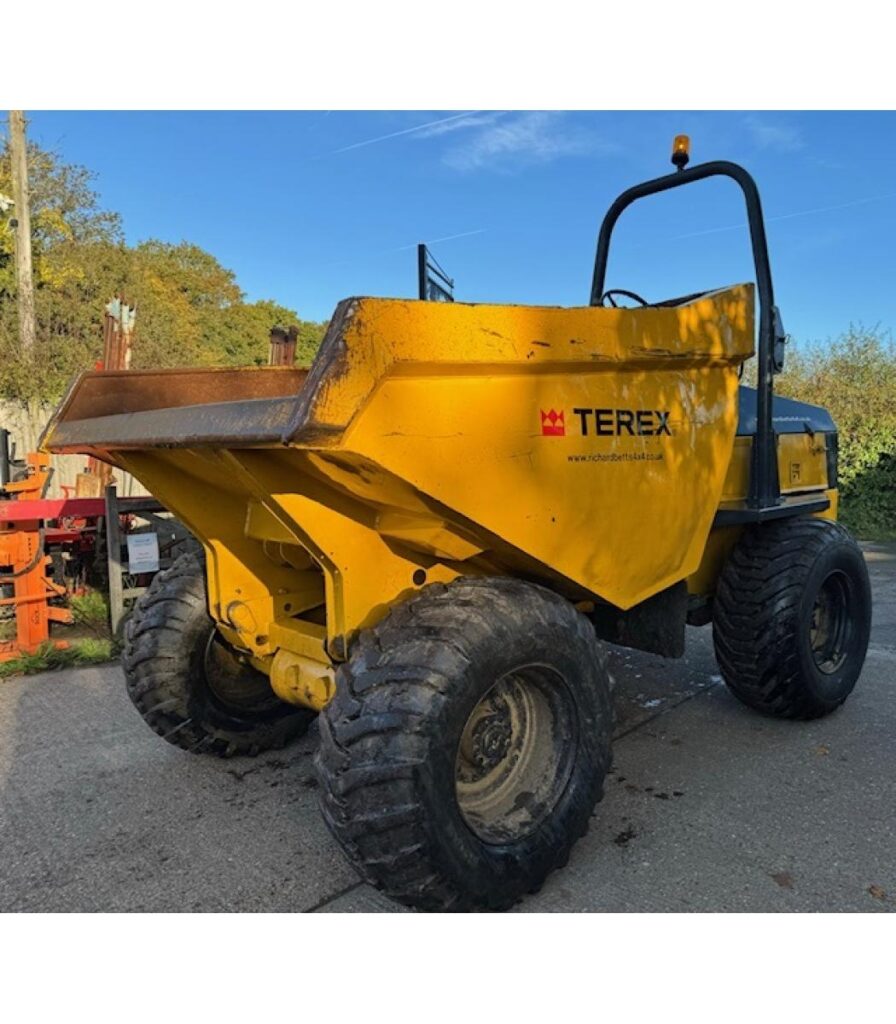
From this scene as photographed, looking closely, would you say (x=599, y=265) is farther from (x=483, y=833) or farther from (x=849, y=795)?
(x=483, y=833)

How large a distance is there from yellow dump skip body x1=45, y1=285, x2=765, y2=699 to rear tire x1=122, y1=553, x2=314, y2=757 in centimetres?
24

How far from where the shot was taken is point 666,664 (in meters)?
4.95

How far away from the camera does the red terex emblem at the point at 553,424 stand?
2.42 meters

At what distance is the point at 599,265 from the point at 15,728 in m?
4.13

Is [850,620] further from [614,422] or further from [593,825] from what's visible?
[614,422]

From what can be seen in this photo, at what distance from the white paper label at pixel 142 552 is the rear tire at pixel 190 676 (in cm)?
228

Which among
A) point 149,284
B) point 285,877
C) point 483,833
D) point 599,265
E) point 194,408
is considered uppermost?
point 149,284

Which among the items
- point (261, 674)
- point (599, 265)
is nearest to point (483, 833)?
point (261, 674)

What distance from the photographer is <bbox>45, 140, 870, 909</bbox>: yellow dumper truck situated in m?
2.09

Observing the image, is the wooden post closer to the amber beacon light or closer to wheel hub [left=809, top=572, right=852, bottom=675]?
the amber beacon light

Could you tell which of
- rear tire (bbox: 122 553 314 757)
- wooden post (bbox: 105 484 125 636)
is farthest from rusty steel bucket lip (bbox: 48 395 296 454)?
wooden post (bbox: 105 484 125 636)

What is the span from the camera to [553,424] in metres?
2.44

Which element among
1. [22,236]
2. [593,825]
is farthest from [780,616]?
[22,236]

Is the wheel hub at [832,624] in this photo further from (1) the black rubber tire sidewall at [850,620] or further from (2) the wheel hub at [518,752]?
(2) the wheel hub at [518,752]
